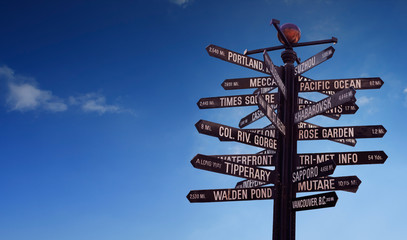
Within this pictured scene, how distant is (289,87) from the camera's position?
9.34 meters

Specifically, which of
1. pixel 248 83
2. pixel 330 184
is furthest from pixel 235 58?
pixel 330 184

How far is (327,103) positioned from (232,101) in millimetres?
2181

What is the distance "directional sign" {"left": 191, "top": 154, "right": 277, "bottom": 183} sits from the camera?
25.8 ft

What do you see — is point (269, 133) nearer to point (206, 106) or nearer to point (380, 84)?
point (206, 106)

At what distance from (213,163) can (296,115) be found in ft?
6.53

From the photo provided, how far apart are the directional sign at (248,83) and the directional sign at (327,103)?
1.13m

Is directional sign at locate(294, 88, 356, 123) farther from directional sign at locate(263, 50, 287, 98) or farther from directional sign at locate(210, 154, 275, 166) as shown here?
directional sign at locate(210, 154, 275, 166)

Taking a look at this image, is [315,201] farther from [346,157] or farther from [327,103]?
[327,103]

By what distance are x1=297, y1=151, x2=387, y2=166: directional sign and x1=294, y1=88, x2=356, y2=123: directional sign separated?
0.74 m

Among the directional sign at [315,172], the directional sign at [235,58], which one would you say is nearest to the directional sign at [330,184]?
the directional sign at [315,172]

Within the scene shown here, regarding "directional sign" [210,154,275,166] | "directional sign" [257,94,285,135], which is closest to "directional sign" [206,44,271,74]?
"directional sign" [257,94,285,135]

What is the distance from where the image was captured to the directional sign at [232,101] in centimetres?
945

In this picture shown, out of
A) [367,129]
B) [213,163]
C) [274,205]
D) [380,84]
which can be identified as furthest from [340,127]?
[213,163]

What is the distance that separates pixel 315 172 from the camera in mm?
7824
